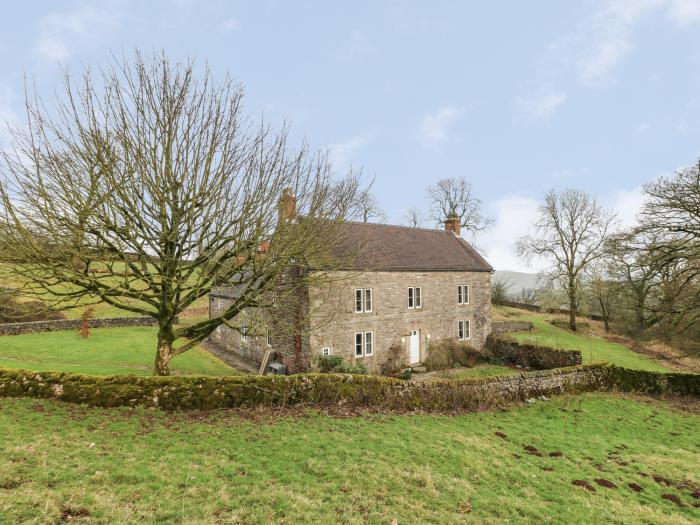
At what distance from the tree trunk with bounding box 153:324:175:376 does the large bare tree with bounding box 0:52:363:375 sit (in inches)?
1.5

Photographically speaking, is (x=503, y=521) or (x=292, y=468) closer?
(x=503, y=521)

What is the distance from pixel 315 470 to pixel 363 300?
46.3 feet

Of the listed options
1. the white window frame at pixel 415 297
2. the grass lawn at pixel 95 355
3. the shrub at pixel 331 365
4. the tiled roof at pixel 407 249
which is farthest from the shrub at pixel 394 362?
the grass lawn at pixel 95 355

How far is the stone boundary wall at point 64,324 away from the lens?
952 inches

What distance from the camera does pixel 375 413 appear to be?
13.1 meters

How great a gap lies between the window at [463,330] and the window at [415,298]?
14.3 feet

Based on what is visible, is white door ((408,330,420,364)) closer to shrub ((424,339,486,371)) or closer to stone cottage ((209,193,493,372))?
stone cottage ((209,193,493,372))

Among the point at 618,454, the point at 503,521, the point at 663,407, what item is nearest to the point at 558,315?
the point at 663,407

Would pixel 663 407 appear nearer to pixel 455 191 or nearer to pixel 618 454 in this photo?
pixel 618 454

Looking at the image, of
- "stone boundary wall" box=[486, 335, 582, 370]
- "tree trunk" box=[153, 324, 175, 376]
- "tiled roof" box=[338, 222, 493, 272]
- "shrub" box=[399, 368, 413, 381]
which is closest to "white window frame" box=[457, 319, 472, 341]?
"stone boundary wall" box=[486, 335, 582, 370]

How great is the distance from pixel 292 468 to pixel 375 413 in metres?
5.37

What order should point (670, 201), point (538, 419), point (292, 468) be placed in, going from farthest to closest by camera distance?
point (670, 201) < point (538, 419) < point (292, 468)

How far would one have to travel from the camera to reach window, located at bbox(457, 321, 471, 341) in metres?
26.9

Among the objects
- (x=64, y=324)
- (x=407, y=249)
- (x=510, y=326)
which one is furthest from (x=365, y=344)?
(x=64, y=324)
